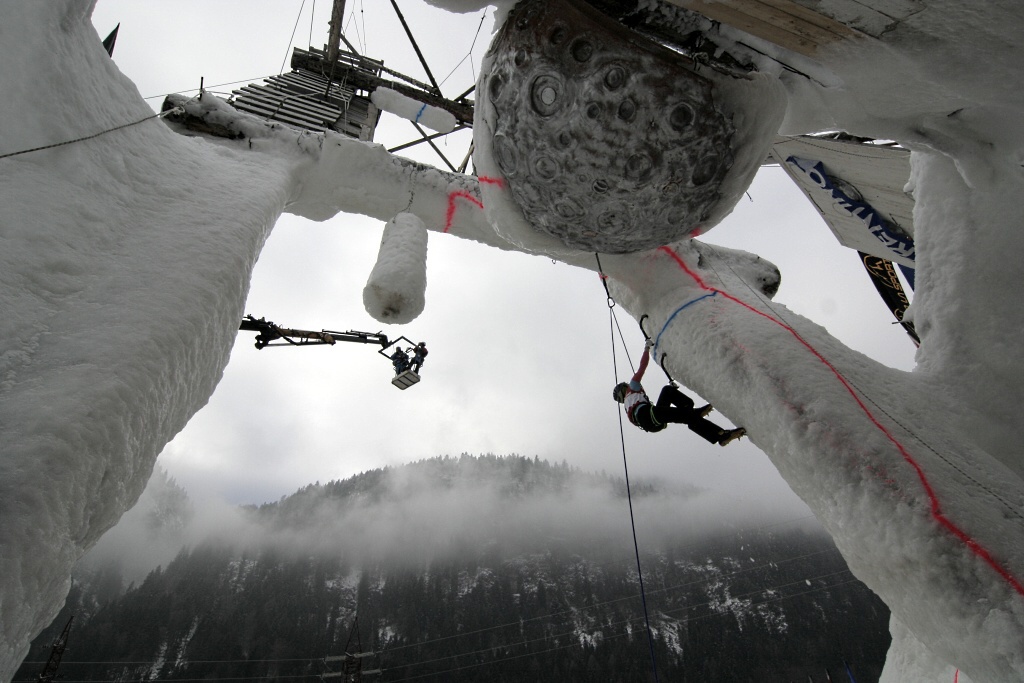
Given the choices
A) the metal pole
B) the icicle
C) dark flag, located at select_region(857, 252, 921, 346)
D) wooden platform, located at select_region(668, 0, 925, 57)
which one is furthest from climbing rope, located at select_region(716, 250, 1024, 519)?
the metal pole

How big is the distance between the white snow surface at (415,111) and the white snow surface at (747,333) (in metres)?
A: 3.23

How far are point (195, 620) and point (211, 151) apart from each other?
66.1 m

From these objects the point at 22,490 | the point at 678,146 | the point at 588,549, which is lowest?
the point at 22,490

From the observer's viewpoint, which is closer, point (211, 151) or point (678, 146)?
point (678, 146)

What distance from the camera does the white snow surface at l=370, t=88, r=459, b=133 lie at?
6125 mm

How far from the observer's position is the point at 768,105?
1618 mm

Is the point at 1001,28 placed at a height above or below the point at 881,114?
below

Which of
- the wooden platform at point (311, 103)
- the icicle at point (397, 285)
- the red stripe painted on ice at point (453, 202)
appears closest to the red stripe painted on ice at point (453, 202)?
the red stripe painted on ice at point (453, 202)

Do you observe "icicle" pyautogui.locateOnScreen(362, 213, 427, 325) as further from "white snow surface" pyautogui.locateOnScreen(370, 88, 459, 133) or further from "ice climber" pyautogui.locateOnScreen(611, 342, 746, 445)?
"white snow surface" pyautogui.locateOnScreen(370, 88, 459, 133)

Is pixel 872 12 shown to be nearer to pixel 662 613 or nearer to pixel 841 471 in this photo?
pixel 841 471

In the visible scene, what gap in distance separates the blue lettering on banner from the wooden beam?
3757mm

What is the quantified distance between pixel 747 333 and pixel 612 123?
1859mm

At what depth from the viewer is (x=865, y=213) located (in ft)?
15.5

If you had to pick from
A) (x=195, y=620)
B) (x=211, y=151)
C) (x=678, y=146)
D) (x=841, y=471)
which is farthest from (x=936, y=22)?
(x=195, y=620)
